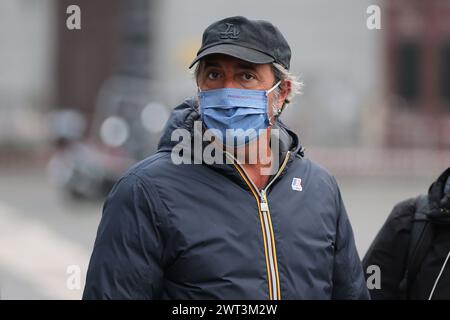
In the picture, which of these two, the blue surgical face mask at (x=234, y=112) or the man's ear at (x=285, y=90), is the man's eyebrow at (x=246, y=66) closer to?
the blue surgical face mask at (x=234, y=112)

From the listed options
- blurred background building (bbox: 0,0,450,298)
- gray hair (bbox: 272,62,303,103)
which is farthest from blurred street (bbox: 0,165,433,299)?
gray hair (bbox: 272,62,303,103)

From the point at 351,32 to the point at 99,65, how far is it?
6634 mm

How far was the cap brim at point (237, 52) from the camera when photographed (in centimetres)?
291

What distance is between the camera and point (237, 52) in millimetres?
2924

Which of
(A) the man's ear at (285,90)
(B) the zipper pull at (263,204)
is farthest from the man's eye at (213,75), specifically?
(B) the zipper pull at (263,204)

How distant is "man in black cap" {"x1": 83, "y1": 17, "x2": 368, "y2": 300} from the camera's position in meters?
2.84

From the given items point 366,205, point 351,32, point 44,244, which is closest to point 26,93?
point 351,32

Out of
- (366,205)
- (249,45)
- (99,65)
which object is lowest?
(366,205)

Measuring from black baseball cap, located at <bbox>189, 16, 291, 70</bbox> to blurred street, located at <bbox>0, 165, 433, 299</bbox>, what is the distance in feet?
15.8

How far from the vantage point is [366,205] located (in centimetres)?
1611

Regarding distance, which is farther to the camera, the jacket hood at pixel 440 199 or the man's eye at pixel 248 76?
the jacket hood at pixel 440 199

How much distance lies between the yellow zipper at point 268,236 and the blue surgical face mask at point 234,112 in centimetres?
10

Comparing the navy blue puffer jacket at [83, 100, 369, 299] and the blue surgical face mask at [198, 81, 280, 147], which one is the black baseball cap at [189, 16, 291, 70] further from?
the navy blue puffer jacket at [83, 100, 369, 299]
